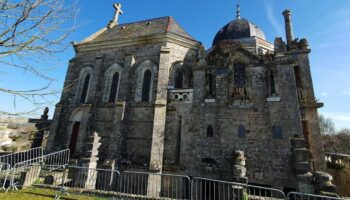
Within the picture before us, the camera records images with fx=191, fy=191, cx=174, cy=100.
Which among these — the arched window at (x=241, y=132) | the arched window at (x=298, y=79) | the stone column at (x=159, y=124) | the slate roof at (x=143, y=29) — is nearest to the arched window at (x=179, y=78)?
the stone column at (x=159, y=124)

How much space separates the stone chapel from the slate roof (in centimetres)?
31

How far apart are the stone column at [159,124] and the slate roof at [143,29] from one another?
330 centimetres

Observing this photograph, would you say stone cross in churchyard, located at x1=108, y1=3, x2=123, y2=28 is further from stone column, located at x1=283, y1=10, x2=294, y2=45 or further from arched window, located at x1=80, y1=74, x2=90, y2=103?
stone column, located at x1=283, y1=10, x2=294, y2=45

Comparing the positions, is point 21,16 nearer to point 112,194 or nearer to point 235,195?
point 112,194

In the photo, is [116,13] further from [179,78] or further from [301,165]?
[301,165]

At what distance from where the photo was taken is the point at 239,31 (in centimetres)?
1730

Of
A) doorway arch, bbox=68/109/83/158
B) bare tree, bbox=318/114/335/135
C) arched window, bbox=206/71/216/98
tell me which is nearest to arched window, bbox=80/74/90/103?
doorway arch, bbox=68/109/83/158

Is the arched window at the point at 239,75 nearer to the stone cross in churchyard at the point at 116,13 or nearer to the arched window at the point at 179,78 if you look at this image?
the arched window at the point at 179,78

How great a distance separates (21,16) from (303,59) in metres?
14.4

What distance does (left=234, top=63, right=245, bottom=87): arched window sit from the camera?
1160cm

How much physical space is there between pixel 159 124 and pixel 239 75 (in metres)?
5.85

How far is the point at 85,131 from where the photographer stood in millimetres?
14320

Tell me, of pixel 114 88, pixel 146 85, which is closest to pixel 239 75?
pixel 146 85

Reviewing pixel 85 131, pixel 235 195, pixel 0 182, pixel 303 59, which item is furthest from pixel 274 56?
pixel 0 182
